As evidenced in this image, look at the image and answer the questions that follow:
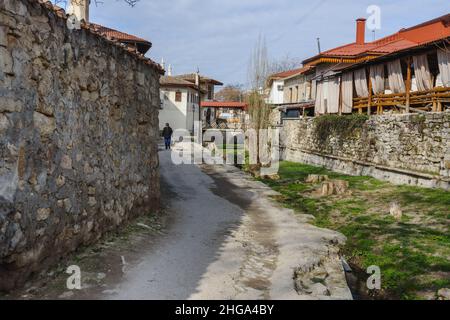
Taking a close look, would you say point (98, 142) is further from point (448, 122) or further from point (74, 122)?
point (448, 122)

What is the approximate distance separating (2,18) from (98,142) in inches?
104

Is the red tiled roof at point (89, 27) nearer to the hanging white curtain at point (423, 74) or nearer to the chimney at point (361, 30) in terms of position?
the hanging white curtain at point (423, 74)

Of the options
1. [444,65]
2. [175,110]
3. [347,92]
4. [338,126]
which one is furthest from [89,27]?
[175,110]

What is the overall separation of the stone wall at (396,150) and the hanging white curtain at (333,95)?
6.49 ft

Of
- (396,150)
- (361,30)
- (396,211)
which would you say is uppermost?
(361,30)

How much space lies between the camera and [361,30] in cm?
3294

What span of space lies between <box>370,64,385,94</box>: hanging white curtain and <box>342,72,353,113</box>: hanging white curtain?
1939 millimetres

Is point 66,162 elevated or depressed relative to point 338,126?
depressed

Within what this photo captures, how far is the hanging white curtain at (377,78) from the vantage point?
19.5 metres

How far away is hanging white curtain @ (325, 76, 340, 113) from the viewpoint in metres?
23.6

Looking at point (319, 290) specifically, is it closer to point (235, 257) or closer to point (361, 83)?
point (235, 257)

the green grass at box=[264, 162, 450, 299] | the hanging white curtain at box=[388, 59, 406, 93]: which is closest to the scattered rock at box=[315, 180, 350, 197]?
the green grass at box=[264, 162, 450, 299]

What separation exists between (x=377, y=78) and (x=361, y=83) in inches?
55.2

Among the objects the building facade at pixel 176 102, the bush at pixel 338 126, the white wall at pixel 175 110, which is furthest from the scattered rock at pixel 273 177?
the white wall at pixel 175 110
